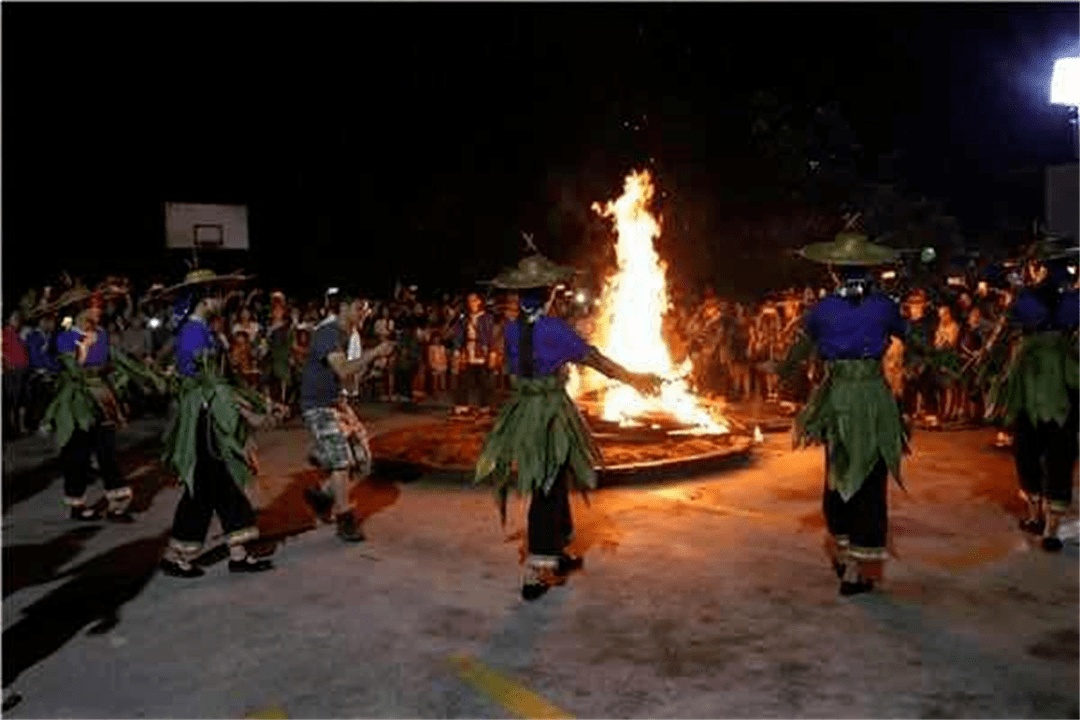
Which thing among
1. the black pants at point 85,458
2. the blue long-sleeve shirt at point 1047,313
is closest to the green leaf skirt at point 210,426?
the black pants at point 85,458

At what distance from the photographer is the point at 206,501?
7.51 meters

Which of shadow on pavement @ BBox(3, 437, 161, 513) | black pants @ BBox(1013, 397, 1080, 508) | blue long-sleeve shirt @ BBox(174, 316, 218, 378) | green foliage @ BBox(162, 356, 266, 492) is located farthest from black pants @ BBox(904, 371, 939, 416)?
blue long-sleeve shirt @ BBox(174, 316, 218, 378)

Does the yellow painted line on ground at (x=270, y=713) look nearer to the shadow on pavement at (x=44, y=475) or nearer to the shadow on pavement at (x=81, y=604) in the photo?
the shadow on pavement at (x=81, y=604)

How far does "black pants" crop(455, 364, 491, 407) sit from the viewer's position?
1579cm

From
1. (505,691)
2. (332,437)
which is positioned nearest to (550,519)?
(505,691)

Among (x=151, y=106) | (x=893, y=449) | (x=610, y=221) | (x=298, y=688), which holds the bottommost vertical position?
(x=298, y=688)

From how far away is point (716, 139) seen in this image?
3722 centimetres

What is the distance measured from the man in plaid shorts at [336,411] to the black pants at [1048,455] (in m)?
4.72

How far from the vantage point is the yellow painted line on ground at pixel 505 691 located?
501 cm

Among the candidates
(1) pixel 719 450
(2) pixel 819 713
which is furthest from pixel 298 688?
(1) pixel 719 450

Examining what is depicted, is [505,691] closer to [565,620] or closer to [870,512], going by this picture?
[565,620]

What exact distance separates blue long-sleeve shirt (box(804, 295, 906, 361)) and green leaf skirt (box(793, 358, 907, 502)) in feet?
0.27

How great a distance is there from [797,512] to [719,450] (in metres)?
2.05

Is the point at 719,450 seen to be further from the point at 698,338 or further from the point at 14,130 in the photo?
the point at 14,130
